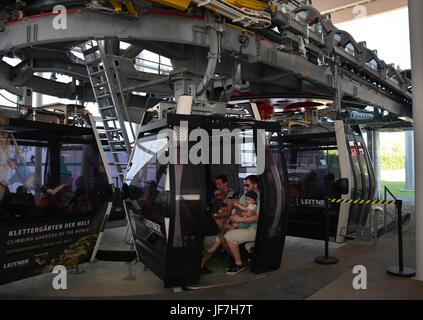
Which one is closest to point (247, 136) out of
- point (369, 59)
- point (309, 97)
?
point (309, 97)

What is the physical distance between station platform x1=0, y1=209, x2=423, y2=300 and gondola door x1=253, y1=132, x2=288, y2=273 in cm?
22

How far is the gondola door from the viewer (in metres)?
4.38

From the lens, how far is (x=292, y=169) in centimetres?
732

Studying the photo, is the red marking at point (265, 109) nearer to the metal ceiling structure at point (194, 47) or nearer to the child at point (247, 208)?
the metal ceiling structure at point (194, 47)

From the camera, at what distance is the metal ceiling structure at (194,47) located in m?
4.52

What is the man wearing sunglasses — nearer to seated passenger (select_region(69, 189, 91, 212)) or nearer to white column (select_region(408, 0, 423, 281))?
seated passenger (select_region(69, 189, 91, 212))

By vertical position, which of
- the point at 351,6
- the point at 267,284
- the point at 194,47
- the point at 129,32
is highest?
the point at 351,6

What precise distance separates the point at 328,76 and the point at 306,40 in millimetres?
1356

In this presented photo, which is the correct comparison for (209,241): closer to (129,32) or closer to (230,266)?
(230,266)

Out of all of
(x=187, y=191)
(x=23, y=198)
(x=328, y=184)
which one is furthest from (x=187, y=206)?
(x=328, y=184)

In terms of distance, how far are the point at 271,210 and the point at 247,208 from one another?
32cm

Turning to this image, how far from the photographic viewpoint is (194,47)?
5633 mm

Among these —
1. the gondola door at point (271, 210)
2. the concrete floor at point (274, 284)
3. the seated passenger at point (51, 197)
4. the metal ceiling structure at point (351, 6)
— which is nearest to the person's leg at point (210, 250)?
the concrete floor at point (274, 284)

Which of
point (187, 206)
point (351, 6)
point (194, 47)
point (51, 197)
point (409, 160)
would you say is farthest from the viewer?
point (409, 160)
